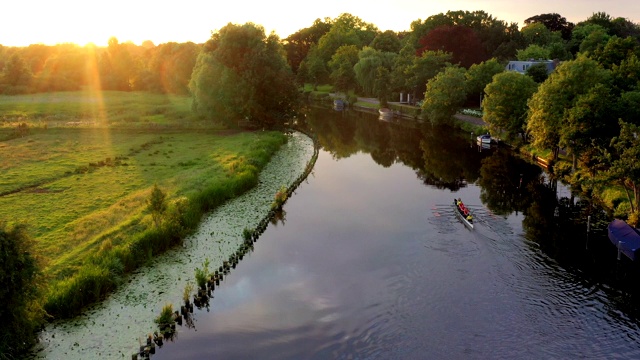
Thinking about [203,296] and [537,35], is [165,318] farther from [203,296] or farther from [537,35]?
[537,35]

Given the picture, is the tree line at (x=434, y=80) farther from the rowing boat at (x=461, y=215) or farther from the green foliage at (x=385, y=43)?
the rowing boat at (x=461, y=215)

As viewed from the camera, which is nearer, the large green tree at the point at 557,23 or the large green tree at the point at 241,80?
the large green tree at the point at 241,80

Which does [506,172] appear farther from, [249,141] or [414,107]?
[414,107]

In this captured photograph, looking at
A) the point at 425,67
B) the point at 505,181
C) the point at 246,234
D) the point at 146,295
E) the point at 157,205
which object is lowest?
the point at 146,295

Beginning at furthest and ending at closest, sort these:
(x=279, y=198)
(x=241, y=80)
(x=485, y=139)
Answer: (x=241, y=80)
(x=485, y=139)
(x=279, y=198)

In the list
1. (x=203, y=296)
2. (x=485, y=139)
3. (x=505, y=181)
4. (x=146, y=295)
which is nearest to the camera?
(x=146, y=295)

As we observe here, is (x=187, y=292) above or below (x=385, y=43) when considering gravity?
below

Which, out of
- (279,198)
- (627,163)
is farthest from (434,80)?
(627,163)

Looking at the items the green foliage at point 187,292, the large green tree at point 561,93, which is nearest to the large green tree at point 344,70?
the large green tree at point 561,93
